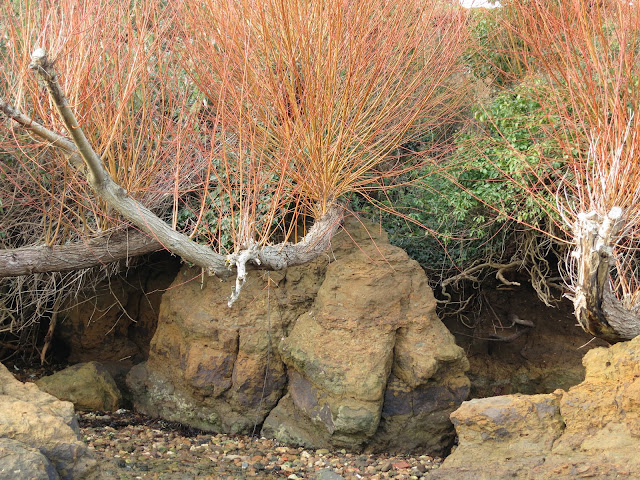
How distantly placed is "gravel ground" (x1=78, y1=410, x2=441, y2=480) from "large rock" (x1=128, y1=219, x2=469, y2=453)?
170mm

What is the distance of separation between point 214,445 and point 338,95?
3187 mm

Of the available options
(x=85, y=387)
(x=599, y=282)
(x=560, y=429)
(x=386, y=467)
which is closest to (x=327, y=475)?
(x=386, y=467)

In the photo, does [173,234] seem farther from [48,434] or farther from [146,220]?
[48,434]

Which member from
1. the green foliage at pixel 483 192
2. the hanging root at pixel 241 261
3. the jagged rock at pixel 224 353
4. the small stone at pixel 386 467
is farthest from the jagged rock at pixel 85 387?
the green foliage at pixel 483 192

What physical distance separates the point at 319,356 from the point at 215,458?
1.20 metres

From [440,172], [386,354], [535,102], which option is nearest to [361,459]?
[386,354]

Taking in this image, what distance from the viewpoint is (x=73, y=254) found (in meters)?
5.52

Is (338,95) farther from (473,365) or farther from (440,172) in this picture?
(473,365)

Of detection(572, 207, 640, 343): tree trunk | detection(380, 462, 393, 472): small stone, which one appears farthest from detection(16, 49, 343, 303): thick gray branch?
detection(572, 207, 640, 343): tree trunk

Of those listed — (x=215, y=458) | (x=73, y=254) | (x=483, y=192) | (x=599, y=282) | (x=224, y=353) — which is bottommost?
(x=215, y=458)

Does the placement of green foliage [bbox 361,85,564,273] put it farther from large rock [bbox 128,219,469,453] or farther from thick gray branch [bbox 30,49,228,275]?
thick gray branch [bbox 30,49,228,275]

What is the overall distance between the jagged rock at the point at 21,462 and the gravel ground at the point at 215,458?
1263 mm

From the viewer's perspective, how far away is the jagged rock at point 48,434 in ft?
12.2

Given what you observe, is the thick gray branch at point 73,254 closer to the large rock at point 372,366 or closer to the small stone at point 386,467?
the large rock at point 372,366
